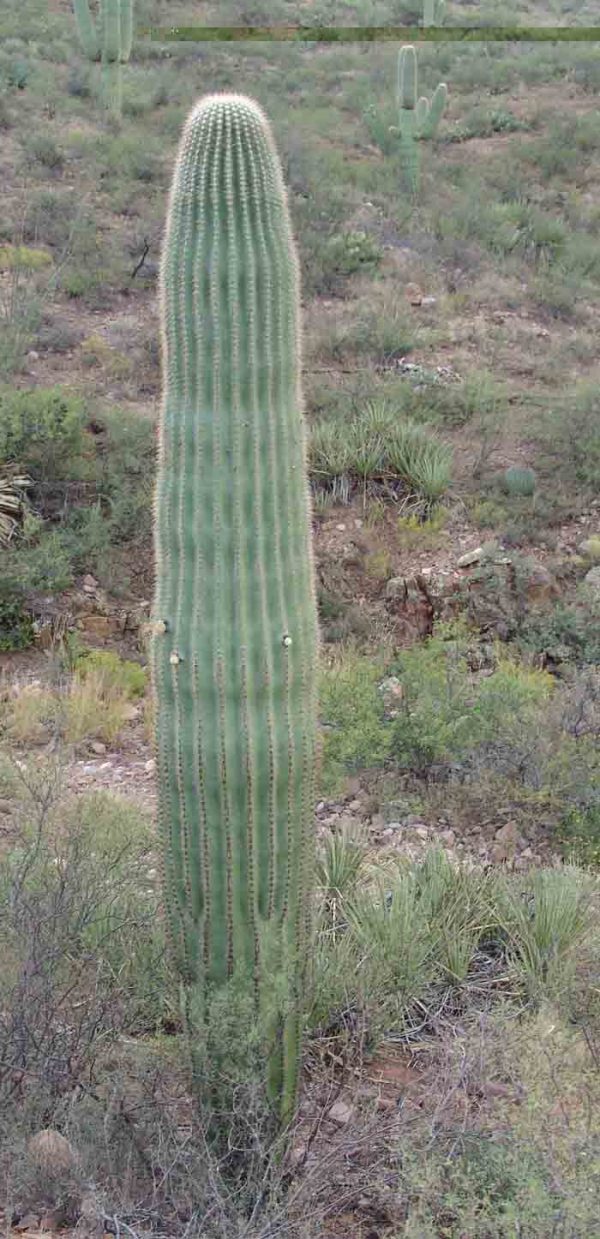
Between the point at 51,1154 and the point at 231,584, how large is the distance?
5.64 ft

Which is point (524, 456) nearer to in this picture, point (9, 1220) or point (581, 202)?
point (581, 202)

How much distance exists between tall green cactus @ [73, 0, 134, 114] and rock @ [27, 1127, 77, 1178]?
1710cm

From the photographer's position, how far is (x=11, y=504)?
973cm

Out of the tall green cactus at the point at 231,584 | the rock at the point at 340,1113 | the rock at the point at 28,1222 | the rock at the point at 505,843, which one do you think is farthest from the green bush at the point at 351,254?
the rock at the point at 28,1222

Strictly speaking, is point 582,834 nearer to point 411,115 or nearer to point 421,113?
point 411,115

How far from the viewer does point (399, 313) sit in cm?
1377

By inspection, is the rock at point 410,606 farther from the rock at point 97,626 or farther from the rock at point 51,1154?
the rock at point 51,1154

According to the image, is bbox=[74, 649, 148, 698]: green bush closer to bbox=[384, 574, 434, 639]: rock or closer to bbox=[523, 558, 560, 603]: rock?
bbox=[384, 574, 434, 639]: rock

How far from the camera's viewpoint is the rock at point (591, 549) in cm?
1074

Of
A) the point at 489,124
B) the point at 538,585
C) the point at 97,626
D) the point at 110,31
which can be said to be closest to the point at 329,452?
the point at 538,585

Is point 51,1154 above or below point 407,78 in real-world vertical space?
below

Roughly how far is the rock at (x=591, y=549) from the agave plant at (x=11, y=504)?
4384 millimetres

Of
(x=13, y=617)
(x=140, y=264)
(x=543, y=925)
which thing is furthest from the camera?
(x=140, y=264)

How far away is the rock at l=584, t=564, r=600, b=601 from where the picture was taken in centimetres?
997
